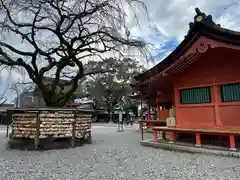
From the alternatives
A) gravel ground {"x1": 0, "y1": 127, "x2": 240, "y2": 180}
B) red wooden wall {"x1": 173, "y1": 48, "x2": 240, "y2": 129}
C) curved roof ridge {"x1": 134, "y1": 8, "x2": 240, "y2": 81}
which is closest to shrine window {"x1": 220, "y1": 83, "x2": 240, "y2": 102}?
red wooden wall {"x1": 173, "y1": 48, "x2": 240, "y2": 129}

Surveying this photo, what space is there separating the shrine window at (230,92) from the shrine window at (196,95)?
408 mm

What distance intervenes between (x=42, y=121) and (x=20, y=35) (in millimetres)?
A: 3434

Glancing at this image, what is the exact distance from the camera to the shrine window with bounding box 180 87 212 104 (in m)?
6.56

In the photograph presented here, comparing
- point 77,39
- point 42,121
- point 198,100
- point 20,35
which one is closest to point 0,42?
point 20,35

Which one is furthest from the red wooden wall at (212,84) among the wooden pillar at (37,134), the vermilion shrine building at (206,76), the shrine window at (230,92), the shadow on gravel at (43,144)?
the wooden pillar at (37,134)

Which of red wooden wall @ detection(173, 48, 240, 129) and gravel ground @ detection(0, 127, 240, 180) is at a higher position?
red wooden wall @ detection(173, 48, 240, 129)

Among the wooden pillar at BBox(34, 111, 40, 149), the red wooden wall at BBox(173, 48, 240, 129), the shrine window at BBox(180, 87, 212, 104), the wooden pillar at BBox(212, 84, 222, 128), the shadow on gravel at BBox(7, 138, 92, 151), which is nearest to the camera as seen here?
the red wooden wall at BBox(173, 48, 240, 129)

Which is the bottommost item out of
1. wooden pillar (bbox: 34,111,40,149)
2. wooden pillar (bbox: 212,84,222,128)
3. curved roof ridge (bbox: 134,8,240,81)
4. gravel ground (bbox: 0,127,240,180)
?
gravel ground (bbox: 0,127,240,180)

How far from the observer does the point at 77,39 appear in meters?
7.91

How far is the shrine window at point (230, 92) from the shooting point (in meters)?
5.97

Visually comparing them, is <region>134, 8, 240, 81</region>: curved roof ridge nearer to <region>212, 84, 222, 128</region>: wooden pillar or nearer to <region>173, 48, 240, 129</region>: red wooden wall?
<region>173, 48, 240, 129</region>: red wooden wall

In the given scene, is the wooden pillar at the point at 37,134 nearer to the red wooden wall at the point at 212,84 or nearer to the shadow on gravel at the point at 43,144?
the shadow on gravel at the point at 43,144

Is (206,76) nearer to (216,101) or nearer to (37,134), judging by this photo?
(216,101)

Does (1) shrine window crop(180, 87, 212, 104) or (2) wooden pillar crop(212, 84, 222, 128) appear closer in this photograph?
(2) wooden pillar crop(212, 84, 222, 128)
